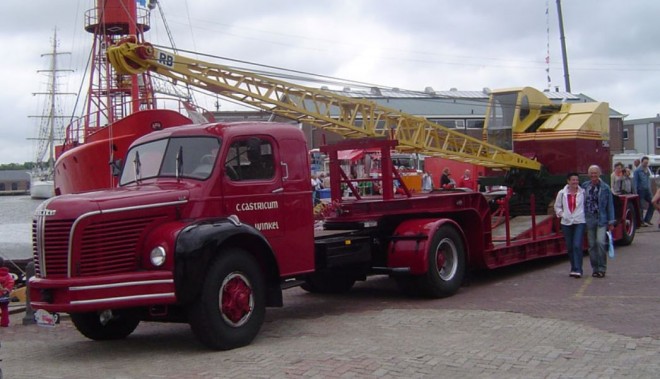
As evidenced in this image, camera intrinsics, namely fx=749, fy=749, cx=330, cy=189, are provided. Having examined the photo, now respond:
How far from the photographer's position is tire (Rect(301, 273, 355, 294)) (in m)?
11.3

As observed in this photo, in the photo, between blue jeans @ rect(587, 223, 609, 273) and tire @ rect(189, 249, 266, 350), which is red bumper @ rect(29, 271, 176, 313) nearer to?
tire @ rect(189, 249, 266, 350)

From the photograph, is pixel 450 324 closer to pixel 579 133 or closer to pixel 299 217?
pixel 299 217

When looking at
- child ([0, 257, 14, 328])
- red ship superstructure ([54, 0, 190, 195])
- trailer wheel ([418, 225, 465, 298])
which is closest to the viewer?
child ([0, 257, 14, 328])

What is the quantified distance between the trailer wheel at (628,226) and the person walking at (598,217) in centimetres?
412

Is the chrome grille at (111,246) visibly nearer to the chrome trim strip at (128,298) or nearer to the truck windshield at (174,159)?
the chrome trim strip at (128,298)

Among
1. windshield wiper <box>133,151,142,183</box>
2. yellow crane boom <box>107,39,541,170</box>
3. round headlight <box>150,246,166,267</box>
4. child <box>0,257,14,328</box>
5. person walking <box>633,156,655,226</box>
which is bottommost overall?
child <box>0,257,14,328</box>

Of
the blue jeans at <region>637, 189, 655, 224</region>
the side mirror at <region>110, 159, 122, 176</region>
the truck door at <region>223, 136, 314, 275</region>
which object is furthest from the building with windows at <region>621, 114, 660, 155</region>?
the side mirror at <region>110, 159, 122, 176</region>

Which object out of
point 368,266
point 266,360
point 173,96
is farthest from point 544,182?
point 266,360

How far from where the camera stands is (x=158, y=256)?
7.31 m

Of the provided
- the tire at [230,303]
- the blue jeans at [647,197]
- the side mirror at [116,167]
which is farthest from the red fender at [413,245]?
the blue jeans at [647,197]

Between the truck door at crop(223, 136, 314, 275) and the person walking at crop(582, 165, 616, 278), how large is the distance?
4.85m

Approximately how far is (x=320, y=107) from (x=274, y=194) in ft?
16.6

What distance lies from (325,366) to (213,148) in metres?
2.95

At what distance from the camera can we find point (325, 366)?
6.57 m
